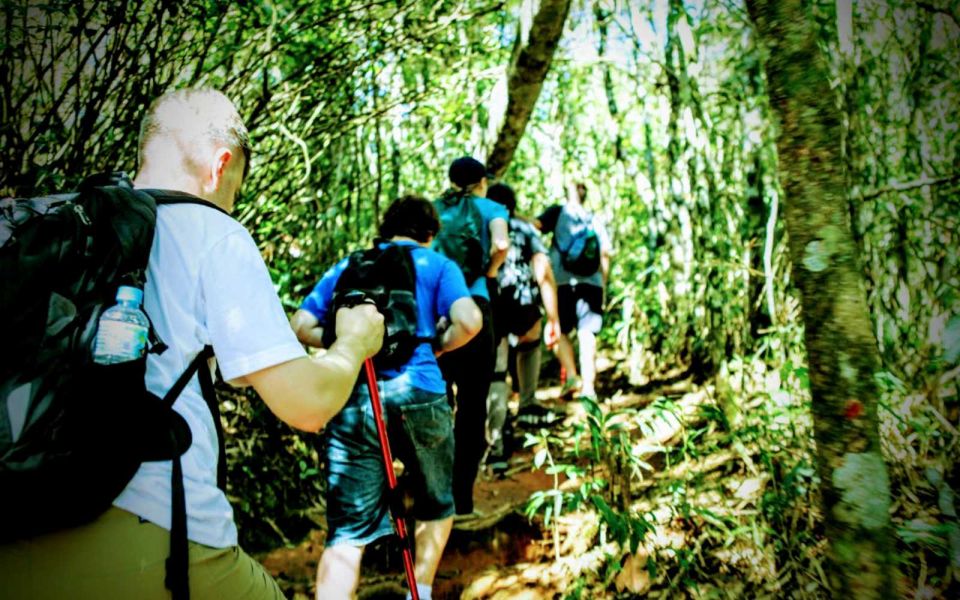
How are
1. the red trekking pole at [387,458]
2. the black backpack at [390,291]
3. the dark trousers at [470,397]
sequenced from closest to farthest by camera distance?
the red trekking pole at [387,458] → the black backpack at [390,291] → the dark trousers at [470,397]

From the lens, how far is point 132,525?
1.20 metres

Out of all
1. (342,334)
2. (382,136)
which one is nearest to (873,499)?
(342,334)

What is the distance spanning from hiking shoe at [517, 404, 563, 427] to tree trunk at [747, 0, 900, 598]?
13.1 feet

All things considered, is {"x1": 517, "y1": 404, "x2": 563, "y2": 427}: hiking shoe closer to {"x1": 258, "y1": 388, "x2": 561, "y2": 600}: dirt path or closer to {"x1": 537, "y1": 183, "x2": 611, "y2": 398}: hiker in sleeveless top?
{"x1": 537, "y1": 183, "x2": 611, "y2": 398}: hiker in sleeveless top

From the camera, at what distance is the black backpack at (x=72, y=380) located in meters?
1.05

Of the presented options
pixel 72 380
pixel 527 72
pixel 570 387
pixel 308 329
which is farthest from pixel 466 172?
pixel 72 380

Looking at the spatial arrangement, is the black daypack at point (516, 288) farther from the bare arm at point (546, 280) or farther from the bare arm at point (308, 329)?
the bare arm at point (308, 329)

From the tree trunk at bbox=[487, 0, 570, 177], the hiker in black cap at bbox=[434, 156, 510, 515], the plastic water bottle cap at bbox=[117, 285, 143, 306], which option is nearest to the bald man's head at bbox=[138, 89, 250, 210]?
the plastic water bottle cap at bbox=[117, 285, 143, 306]

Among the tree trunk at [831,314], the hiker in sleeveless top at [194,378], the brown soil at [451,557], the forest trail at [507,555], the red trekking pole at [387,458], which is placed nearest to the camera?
the hiker in sleeveless top at [194,378]

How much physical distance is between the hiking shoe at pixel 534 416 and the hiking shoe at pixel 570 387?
0.45 m

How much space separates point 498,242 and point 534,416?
227 cm

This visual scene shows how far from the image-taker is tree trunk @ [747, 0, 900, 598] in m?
1.71

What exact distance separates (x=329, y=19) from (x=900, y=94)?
3.26 meters

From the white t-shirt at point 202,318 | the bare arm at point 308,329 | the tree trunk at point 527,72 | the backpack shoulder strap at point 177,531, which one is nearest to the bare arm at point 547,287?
the tree trunk at point 527,72
